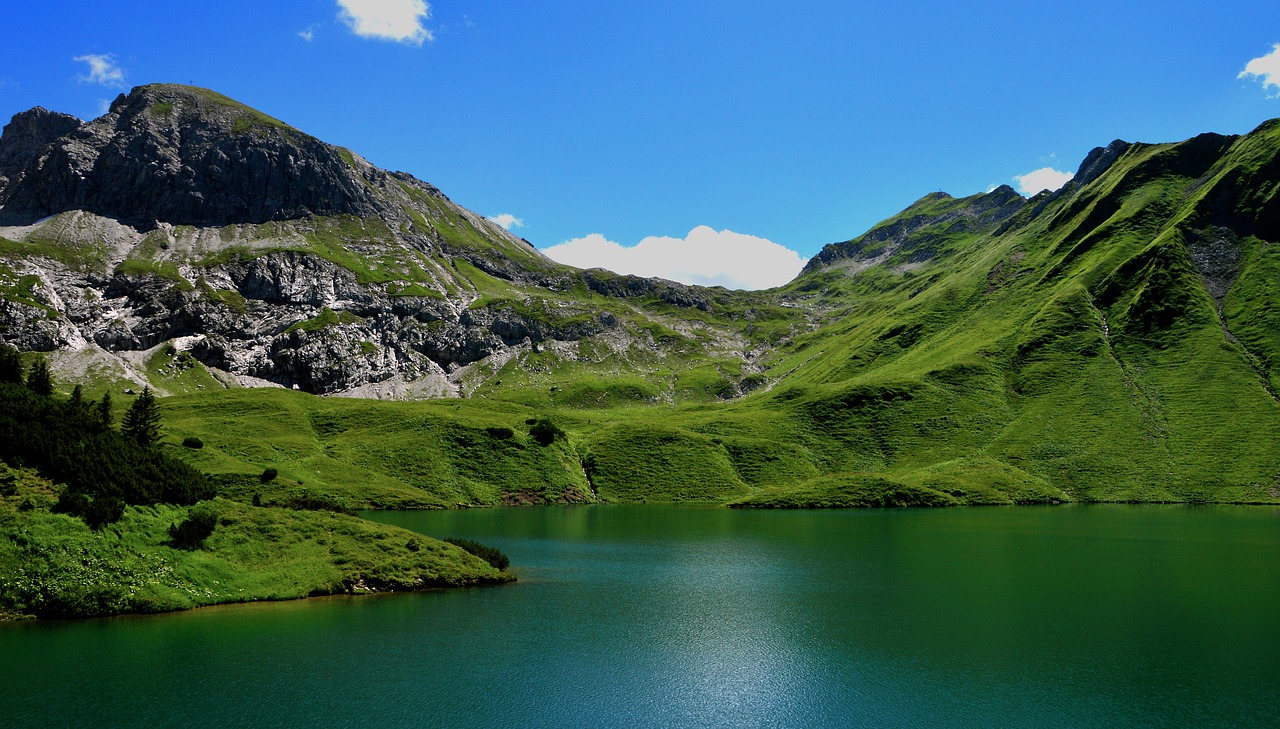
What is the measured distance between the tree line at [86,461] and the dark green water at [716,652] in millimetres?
9668

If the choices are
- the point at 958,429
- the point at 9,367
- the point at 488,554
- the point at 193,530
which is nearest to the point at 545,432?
the point at 488,554

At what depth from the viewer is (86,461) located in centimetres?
4422

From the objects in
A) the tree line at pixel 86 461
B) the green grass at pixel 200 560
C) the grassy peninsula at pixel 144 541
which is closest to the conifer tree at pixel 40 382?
the grassy peninsula at pixel 144 541

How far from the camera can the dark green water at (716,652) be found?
26.8 m

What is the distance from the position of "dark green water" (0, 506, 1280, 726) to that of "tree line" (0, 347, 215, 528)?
31.7 feet

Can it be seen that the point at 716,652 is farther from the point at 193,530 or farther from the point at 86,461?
the point at 86,461

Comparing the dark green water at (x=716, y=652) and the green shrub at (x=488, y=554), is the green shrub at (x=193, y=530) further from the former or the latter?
the green shrub at (x=488, y=554)

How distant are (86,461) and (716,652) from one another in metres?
41.7

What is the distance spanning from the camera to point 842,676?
103 ft

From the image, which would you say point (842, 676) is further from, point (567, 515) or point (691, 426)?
point (691, 426)

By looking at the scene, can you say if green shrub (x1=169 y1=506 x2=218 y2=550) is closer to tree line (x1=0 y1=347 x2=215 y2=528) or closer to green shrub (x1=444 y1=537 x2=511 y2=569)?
tree line (x1=0 y1=347 x2=215 y2=528)

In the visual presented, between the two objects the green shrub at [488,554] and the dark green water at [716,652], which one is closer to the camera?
the dark green water at [716,652]

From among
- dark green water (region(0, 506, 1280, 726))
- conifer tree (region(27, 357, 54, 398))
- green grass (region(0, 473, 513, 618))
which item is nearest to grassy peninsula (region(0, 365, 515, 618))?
green grass (region(0, 473, 513, 618))

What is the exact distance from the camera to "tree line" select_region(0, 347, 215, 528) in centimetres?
4150
